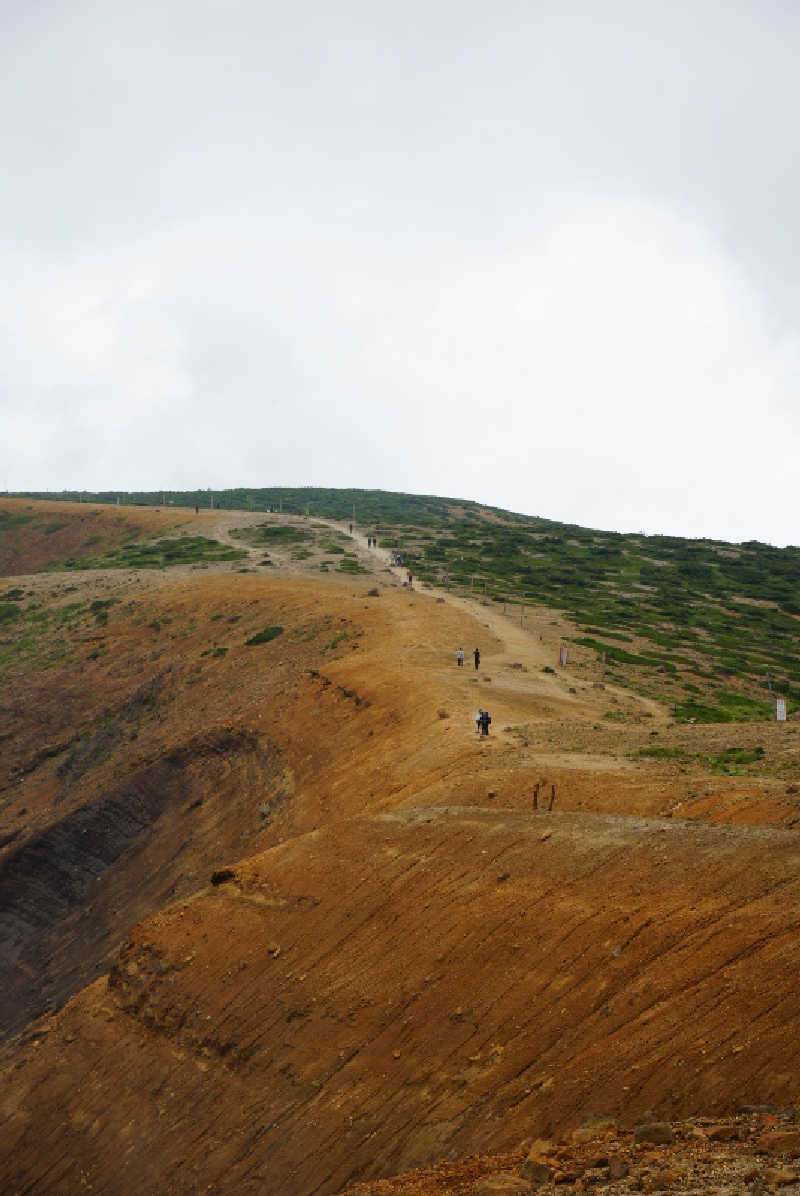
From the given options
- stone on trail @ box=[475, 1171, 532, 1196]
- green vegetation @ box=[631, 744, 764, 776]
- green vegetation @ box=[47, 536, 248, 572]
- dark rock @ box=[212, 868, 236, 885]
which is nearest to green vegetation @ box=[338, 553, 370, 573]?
green vegetation @ box=[47, 536, 248, 572]

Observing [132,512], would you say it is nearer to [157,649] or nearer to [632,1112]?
Result: [157,649]

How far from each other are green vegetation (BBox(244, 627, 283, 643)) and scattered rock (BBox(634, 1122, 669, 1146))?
3636 cm

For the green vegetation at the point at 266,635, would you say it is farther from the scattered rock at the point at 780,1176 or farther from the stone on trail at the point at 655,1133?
the scattered rock at the point at 780,1176

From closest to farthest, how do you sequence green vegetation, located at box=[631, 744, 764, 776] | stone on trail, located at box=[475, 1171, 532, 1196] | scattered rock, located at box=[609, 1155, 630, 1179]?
scattered rock, located at box=[609, 1155, 630, 1179] < stone on trail, located at box=[475, 1171, 532, 1196] < green vegetation, located at box=[631, 744, 764, 776]

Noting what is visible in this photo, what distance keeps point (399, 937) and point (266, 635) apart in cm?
3030

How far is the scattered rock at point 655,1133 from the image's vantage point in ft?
34.5

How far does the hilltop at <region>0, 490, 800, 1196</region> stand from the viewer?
13070 millimetres

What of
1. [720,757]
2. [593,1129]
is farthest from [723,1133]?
[720,757]

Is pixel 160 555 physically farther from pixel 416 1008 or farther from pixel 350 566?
pixel 416 1008

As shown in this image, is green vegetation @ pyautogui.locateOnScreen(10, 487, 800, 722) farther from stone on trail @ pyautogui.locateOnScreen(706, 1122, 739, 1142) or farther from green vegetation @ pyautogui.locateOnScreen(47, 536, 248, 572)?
stone on trail @ pyautogui.locateOnScreen(706, 1122, 739, 1142)

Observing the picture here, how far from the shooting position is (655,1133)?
34.9 ft

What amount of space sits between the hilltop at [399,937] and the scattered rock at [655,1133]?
0.52ft

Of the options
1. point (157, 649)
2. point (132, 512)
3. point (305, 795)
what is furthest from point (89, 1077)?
point (132, 512)

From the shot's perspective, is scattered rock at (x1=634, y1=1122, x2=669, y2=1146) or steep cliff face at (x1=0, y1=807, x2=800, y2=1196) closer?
scattered rock at (x1=634, y1=1122, x2=669, y2=1146)
